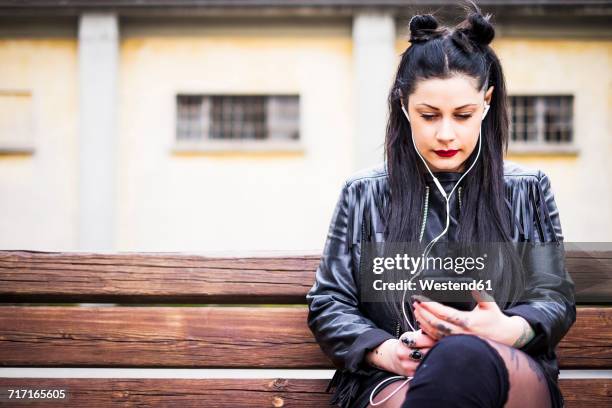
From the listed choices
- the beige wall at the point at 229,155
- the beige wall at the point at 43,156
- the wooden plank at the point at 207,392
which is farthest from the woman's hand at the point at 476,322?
the beige wall at the point at 43,156

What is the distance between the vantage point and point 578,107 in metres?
12.4

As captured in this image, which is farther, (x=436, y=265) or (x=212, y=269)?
(x=212, y=269)

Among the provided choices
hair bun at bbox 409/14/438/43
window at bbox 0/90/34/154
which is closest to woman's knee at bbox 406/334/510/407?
hair bun at bbox 409/14/438/43

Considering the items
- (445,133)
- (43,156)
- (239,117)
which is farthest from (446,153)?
(43,156)

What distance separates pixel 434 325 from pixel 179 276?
3.13 feet

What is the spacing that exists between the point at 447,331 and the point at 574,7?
37.2 ft

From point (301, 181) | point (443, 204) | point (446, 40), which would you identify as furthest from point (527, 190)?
point (301, 181)

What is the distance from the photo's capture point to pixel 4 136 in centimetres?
1230

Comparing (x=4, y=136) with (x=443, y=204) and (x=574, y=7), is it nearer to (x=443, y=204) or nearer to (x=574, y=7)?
(x=574, y=7)

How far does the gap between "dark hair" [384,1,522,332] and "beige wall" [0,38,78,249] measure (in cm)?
1074

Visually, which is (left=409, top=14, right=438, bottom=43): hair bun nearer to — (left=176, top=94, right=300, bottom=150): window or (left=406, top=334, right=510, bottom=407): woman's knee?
(left=406, top=334, right=510, bottom=407): woman's knee

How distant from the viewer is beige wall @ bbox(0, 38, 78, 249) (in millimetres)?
12273

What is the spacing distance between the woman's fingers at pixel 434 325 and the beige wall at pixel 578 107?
35.6ft

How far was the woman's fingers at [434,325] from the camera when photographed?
6.05 ft
